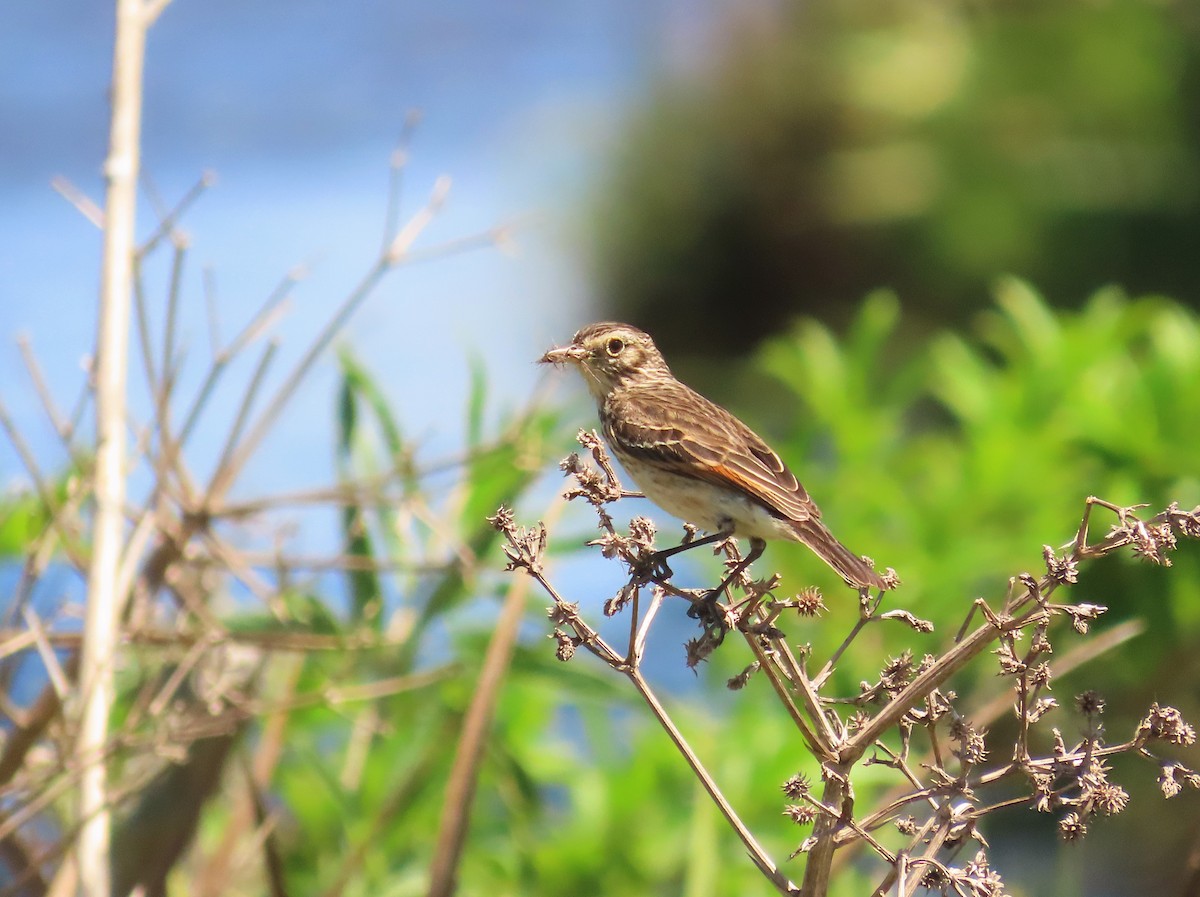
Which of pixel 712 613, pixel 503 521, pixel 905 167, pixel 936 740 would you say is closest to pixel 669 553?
pixel 712 613

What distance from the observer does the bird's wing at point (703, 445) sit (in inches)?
117

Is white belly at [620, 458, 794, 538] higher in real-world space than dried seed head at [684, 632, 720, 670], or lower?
higher

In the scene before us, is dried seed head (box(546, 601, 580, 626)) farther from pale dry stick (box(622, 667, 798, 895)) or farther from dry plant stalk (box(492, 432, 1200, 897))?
pale dry stick (box(622, 667, 798, 895))

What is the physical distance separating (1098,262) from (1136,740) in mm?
8081

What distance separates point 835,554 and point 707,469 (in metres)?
0.37

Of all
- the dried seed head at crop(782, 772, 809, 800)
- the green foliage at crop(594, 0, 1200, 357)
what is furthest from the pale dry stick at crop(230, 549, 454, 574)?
the green foliage at crop(594, 0, 1200, 357)

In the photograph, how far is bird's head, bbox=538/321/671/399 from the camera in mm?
3686

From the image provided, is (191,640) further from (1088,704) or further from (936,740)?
(1088,704)

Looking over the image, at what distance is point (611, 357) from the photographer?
369 cm

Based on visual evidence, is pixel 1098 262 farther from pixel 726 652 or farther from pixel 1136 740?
pixel 1136 740

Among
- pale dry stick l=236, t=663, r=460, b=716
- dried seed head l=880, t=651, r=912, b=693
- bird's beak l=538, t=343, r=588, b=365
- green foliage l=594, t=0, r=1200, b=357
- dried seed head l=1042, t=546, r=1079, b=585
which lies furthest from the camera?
green foliage l=594, t=0, r=1200, b=357

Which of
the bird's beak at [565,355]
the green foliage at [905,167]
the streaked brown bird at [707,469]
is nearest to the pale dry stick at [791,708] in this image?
the streaked brown bird at [707,469]

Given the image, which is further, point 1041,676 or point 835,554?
point 835,554

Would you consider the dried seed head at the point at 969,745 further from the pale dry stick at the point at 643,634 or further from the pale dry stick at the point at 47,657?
the pale dry stick at the point at 47,657
